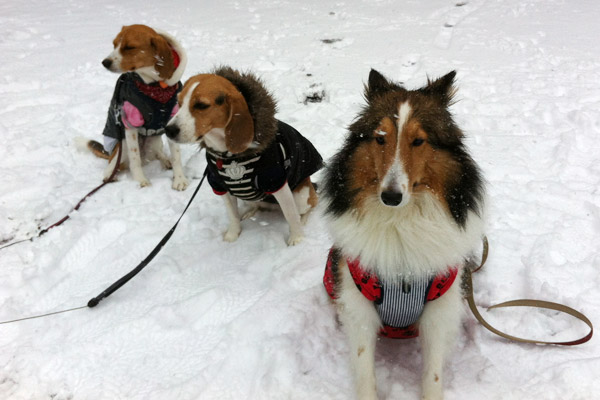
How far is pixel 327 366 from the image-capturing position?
225cm

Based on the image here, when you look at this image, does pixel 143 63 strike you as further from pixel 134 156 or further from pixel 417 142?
pixel 417 142

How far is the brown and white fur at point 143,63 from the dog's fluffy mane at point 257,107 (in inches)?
37.1

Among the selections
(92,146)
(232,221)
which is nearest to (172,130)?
(232,221)

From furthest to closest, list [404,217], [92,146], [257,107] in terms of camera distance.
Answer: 1. [92,146]
2. [257,107]
3. [404,217]

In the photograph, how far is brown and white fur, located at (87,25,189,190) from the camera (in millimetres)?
3494

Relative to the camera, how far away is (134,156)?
3.98 meters

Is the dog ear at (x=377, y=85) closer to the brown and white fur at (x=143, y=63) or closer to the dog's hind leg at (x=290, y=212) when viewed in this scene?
the dog's hind leg at (x=290, y=212)

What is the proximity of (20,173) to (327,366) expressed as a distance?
3.65 m

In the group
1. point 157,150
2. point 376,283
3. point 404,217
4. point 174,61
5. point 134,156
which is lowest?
point 157,150

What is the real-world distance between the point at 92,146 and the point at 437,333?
4.06 m

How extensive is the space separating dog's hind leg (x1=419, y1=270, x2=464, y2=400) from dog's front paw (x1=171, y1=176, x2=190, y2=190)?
9.24 ft

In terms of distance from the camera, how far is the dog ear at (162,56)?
11.5 feet

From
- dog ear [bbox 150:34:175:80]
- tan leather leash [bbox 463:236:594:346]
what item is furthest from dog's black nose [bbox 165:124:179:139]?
tan leather leash [bbox 463:236:594:346]

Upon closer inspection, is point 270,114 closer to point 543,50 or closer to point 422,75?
point 422,75
